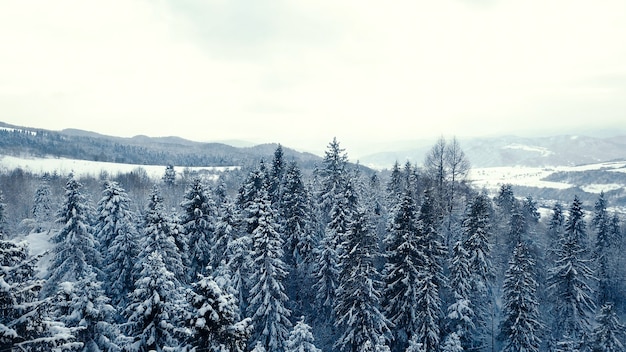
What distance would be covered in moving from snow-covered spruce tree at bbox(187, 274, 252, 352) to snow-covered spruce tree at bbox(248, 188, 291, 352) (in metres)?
16.5

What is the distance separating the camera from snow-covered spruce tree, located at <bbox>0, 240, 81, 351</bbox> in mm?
9039

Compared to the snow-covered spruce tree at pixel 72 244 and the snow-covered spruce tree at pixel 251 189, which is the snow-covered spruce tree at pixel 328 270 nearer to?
the snow-covered spruce tree at pixel 251 189

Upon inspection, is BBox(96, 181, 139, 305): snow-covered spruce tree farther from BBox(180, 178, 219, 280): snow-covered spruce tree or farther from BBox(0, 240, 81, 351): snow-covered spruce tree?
BBox(0, 240, 81, 351): snow-covered spruce tree

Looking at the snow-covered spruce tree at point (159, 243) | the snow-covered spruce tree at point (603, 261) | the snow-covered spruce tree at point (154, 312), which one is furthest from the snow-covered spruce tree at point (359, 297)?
the snow-covered spruce tree at point (603, 261)

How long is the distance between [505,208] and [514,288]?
1345 inches

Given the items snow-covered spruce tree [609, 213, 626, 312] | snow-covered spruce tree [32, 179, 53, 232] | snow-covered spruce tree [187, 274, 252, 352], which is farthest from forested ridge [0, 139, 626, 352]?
snow-covered spruce tree [32, 179, 53, 232]

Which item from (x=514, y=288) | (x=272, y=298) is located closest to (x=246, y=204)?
(x=272, y=298)

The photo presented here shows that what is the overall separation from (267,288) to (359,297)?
7.48m

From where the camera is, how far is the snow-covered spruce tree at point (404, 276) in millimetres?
32125

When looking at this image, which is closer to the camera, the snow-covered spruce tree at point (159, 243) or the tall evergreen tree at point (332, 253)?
the snow-covered spruce tree at point (159, 243)

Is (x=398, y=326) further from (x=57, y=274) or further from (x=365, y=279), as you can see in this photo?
(x=57, y=274)

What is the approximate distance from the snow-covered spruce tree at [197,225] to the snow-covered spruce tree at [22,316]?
27652 mm

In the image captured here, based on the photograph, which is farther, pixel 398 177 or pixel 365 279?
pixel 398 177

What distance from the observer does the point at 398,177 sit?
6134 centimetres
